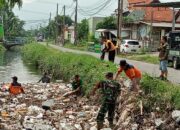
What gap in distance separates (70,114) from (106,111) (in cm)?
298

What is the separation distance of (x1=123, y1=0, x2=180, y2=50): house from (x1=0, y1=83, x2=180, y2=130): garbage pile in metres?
30.9

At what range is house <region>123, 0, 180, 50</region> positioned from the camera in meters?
50.7

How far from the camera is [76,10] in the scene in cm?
7019

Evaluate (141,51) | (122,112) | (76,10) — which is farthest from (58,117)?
(76,10)

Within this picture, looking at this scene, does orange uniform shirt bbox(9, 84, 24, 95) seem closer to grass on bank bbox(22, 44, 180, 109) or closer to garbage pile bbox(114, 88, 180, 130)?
grass on bank bbox(22, 44, 180, 109)

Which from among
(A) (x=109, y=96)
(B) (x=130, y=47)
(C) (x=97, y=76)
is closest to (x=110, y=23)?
(B) (x=130, y=47)

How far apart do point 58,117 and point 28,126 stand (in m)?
1.70

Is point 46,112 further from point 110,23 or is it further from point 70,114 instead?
point 110,23

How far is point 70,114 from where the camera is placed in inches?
637

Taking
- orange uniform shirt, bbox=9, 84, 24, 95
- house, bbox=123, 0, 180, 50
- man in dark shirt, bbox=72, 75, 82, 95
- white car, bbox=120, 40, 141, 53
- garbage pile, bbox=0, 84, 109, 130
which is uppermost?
house, bbox=123, 0, 180, 50

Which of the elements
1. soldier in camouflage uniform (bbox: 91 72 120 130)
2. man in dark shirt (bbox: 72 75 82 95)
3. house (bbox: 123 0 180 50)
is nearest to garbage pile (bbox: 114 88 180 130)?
soldier in camouflage uniform (bbox: 91 72 120 130)

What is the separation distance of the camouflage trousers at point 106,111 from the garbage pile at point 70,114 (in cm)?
28

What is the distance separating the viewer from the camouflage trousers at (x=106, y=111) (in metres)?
13.3

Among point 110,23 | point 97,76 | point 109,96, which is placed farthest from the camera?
point 110,23
